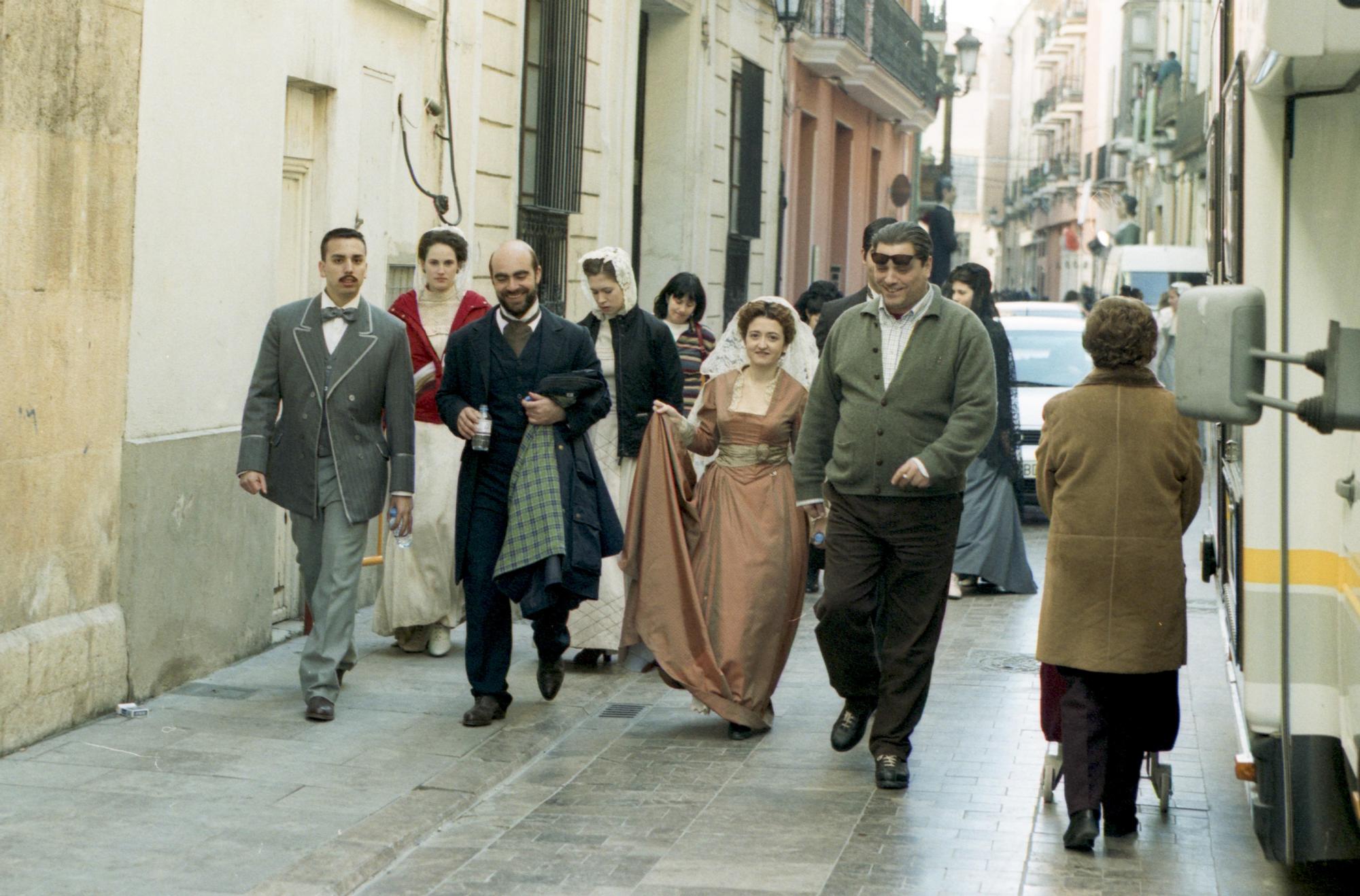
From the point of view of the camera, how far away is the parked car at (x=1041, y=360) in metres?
16.4

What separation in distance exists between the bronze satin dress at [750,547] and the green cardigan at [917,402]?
766 mm

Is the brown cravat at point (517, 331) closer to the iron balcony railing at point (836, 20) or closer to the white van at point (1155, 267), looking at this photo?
the iron balcony railing at point (836, 20)

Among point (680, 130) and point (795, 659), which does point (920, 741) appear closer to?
point (795, 659)

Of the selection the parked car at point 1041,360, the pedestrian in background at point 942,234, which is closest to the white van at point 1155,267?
the pedestrian in background at point 942,234

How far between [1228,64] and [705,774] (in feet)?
10.2

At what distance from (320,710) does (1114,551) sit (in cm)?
317

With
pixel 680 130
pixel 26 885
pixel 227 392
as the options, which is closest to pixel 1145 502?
pixel 26 885

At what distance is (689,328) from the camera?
10.1 metres

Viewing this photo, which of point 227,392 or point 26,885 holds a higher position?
point 227,392

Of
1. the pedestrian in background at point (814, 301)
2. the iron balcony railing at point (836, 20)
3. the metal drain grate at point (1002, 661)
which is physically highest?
the iron balcony railing at point (836, 20)

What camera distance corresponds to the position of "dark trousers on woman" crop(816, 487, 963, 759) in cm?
693

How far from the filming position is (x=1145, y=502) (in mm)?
6043

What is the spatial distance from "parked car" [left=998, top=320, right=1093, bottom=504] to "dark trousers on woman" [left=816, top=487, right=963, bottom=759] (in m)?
8.98

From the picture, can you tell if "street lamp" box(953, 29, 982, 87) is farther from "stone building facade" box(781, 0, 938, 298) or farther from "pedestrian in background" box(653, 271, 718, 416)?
"pedestrian in background" box(653, 271, 718, 416)
